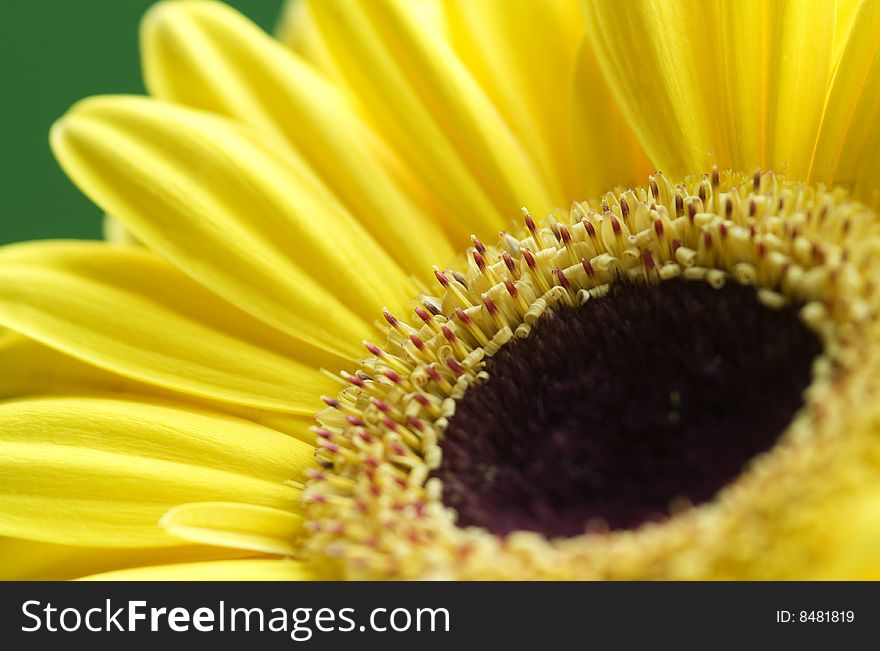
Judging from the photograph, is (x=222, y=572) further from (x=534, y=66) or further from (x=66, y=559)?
(x=534, y=66)

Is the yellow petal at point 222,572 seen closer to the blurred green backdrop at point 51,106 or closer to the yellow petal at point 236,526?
the yellow petal at point 236,526

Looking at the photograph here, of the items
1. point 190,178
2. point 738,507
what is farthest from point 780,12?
point 190,178

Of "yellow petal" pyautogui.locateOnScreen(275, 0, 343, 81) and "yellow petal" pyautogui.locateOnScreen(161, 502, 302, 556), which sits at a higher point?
"yellow petal" pyautogui.locateOnScreen(275, 0, 343, 81)

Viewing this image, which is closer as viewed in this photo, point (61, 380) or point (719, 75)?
point (719, 75)

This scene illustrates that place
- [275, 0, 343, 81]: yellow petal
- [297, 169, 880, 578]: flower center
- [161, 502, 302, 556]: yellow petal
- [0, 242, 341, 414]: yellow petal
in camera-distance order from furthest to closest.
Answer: [275, 0, 343, 81]: yellow petal < [0, 242, 341, 414]: yellow petal < [161, 502, 302, 556]: yellow petal < [297, 169, 880, 578]: flower center

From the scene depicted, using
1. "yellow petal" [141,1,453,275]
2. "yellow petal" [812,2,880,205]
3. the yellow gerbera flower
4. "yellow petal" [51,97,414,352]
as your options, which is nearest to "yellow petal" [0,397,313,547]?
the yellow gerbera flower

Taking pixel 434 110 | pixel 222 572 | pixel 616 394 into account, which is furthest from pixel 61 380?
pixel 616 394

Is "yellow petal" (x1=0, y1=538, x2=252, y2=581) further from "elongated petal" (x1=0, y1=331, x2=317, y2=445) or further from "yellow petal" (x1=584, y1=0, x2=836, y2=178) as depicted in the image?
"yellow petal" (x1=584, y1=0, x2=836, y2=178)
